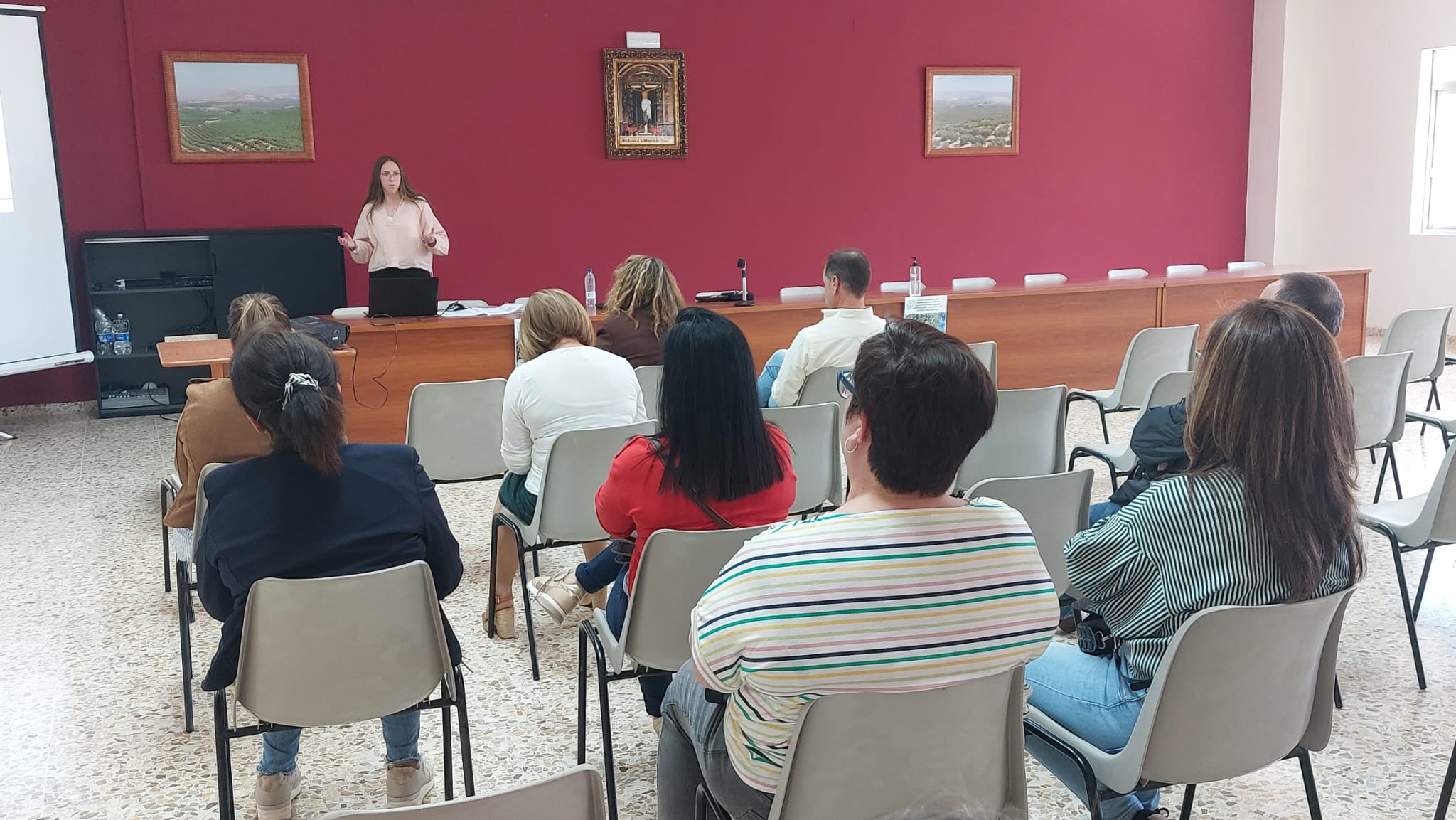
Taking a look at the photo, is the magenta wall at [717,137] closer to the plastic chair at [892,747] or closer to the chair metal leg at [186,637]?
the chair metal leg at [186,637]

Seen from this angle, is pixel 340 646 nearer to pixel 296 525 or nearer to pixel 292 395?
pixel 296 525

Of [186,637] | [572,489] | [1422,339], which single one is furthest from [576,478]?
[1422,339]

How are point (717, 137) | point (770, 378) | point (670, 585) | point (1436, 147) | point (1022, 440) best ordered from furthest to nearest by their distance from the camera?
1. point (1436, 147)
2. point (717, 137)
3. point (770, 378)
4. point (1022, 440)
5. point (670, 585)

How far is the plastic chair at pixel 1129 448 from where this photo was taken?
412 centimetres

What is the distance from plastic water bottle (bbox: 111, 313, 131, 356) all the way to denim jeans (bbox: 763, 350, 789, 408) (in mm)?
4637

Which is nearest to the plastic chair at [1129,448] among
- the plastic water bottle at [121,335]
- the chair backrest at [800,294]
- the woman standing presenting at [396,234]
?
the chair backrest at [800,294]

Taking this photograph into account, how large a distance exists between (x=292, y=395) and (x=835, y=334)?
2622mm

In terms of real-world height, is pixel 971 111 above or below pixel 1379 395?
above

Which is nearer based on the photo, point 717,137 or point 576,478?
point 576,478

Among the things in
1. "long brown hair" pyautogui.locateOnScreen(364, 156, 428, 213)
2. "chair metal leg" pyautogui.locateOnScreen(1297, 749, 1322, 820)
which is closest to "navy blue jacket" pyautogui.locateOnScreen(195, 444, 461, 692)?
"chair metal leg" pyautogui.locateOnScreen(1297, 749, 1322, 820)

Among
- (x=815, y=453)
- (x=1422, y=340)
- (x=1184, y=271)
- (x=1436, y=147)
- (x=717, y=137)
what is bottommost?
(x=815, y=453)

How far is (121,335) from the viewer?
23.6 feet

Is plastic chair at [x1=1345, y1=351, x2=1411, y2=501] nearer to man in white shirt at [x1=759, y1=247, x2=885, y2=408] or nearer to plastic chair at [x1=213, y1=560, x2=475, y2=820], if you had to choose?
man in white shirt at [x1=759, y1=247, x2=885, y2=408]

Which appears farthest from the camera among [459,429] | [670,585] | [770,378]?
[770,378]
